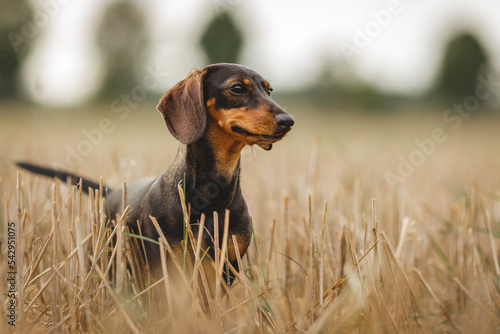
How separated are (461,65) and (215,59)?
59.9 ft

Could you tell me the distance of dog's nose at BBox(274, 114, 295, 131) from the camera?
2043mm

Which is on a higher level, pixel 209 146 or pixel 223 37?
pixel 223 37

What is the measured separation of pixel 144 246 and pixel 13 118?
1578cm

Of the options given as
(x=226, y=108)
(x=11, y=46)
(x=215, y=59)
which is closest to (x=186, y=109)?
(x=226, y=108)

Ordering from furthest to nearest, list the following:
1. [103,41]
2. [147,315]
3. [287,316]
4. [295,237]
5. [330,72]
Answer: [103,41] < [330,72] < [295,237] < [147,315] < [287,316]

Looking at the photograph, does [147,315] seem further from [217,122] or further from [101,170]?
[101,170]

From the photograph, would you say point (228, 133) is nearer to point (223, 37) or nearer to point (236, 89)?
point (236, 89)

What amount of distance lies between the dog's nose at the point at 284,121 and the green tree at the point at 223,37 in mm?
26053

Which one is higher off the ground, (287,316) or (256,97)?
(256,97)

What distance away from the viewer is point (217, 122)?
2.27 m

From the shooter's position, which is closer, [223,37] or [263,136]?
[263,136]

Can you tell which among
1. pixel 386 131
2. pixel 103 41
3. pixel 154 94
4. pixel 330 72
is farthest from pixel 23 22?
pixel 386 131

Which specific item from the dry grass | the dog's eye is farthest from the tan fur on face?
the dry grass

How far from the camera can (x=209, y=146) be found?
2.27 meters
